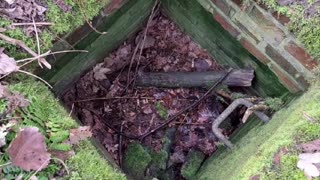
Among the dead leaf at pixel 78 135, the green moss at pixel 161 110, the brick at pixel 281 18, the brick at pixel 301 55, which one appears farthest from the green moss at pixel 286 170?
the green moss at pixel 161 110

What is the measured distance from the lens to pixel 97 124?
392 centimetres

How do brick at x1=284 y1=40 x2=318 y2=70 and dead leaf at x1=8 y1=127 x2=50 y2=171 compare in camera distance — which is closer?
dead leaf at x1=8 y1=127 x2=50 y2=171

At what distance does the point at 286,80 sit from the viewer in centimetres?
316

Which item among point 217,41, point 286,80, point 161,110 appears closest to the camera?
point 286,80

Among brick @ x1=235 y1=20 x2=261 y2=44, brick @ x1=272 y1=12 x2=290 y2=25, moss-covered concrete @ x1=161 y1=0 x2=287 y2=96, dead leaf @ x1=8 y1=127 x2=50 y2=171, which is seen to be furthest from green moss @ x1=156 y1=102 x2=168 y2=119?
dead leaf @ x1=8 y1=127 x2=50 y2=171

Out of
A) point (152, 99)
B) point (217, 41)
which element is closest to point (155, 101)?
point (152, 99)

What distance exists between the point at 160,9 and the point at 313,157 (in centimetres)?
205

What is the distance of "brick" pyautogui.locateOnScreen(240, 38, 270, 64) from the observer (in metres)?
3.17

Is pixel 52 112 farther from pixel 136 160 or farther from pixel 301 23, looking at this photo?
pixel 301 23

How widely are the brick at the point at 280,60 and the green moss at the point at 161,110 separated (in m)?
1.29

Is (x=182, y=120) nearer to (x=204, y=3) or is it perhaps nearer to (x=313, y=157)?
(x=204, y=3)

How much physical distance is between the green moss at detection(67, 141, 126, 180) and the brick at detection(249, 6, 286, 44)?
142cm

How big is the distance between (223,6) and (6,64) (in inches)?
62.4

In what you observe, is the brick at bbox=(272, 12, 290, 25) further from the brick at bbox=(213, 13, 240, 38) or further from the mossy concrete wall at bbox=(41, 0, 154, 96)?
the mossy concrete wall at bbox=(41, 0, 154, 96)
